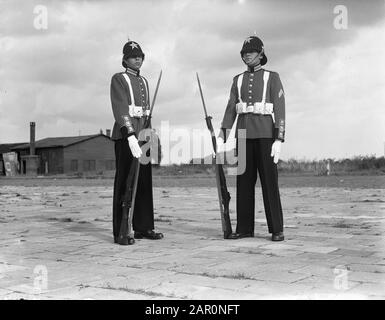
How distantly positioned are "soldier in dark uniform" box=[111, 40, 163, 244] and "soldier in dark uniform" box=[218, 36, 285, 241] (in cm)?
96

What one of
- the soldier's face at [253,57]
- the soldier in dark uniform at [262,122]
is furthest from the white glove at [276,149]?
the soldier's face at [253,57]

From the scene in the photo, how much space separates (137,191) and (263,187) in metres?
1.46

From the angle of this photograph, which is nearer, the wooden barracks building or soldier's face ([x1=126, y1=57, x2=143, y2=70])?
soldier's face ([x1=126, y1=57, x2=143, y2=70])

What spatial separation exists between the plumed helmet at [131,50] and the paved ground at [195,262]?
2102 mm

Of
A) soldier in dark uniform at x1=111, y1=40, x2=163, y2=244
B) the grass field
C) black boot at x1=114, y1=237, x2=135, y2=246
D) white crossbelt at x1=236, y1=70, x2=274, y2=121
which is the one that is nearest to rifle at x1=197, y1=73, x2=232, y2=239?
white crossbelt at x1=236, y1=70, x2=274, y2=121

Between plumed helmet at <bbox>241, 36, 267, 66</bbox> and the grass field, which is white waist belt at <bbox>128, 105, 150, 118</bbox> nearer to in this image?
plumed helmet at <bbox>241, 36, 267, 66</bbox>

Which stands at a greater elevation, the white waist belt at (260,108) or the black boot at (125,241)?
the white waist belt at (260,108)

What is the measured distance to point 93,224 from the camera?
8.76m

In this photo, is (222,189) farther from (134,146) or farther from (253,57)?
(253,57)

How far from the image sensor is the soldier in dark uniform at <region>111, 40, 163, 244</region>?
640 cm

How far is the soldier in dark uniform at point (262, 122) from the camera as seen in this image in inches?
255

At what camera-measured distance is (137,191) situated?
6871 millimetres

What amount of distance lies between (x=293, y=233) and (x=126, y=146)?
7.51 ft

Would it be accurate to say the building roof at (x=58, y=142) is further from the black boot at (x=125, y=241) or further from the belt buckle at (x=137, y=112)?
the black boot at (x=125, y=241)
